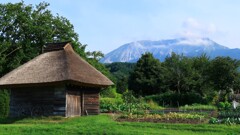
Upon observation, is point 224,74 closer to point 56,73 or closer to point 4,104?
point 56,73

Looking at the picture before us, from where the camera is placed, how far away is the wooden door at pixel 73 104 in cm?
2435

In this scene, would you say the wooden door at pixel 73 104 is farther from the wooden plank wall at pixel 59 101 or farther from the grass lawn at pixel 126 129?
the grass lawn at pixel 126 129

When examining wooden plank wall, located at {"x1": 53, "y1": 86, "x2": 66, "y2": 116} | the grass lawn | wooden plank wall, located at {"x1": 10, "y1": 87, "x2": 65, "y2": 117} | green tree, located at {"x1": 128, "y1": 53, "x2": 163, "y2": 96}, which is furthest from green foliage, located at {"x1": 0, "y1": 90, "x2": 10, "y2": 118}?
green tree, located at {"x1": 128, "y1": 53, "x2": 163, "y2": 96}

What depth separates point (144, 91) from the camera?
192 ft

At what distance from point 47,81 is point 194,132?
10663mm

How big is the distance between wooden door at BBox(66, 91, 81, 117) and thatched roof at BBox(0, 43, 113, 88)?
113 centimetres

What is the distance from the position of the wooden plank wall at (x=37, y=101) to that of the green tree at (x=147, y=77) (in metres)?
32.2

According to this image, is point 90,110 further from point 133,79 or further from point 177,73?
point 133,79

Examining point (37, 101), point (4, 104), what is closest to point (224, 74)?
point (37, 101)

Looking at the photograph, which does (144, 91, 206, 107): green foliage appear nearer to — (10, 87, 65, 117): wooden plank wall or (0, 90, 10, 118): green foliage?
(0, 90, 10, 118): green foliage

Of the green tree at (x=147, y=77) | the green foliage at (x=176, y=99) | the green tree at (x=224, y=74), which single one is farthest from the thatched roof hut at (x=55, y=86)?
the green tree at (x=147, y=77)

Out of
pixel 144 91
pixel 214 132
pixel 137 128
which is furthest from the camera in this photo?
pixel 144 91

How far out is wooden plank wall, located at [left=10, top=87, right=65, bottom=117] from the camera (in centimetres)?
2439

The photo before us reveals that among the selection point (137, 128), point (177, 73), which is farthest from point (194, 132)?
point (177, 73)
